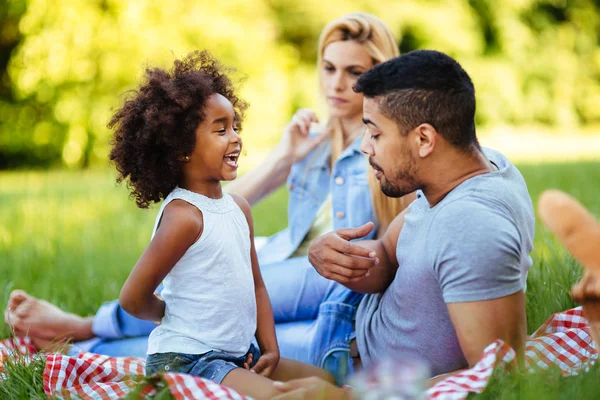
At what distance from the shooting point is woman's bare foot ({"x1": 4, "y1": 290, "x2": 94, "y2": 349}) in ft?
10.7

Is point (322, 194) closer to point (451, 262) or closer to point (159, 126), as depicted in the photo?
point (159, 126)

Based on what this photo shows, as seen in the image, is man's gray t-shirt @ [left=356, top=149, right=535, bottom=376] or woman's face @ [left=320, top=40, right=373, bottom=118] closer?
man's gray t-shirt @ [left=356, top=149, right=535, bottom=376]

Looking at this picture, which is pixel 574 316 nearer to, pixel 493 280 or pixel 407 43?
pixel 493 280

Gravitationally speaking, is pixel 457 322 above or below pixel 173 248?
below

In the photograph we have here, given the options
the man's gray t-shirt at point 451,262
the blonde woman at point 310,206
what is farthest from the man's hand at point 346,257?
the blonde woman at point 310,206

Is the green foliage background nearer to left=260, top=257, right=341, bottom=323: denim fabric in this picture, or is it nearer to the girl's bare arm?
left=260, top=257, right=341, bottom=323: denim fabric

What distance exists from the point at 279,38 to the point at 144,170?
15.3 metres

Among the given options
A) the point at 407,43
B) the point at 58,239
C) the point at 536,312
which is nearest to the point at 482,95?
the point at 407,43

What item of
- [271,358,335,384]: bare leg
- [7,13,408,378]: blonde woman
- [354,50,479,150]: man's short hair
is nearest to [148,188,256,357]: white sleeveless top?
[271,358,335,384]: bare leg

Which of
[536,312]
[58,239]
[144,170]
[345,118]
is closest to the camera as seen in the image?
[144,170]

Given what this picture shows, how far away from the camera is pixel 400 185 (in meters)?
2.31

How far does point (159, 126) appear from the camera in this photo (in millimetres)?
2447

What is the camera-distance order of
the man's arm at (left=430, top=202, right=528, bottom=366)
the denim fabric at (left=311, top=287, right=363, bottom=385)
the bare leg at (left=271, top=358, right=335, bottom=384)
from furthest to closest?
1. the denim fabric at (left=311, top=287, right=363, bottom=385)
2. the bare leg at (left=271, top=358, right=335, bottom=384)
3. the man's arm at (left=430, top=202, right=528, bottom=366)

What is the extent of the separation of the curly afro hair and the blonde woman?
0.88 m
